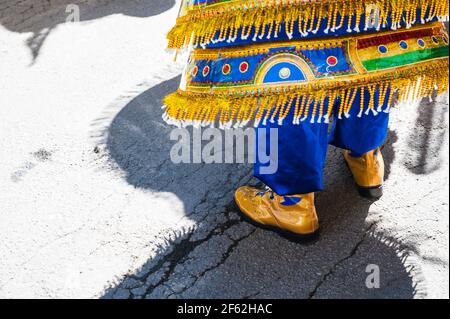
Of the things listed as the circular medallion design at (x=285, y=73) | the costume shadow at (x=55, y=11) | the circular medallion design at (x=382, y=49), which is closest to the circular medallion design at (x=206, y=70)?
the circular medallion design at (x=285, y=73)

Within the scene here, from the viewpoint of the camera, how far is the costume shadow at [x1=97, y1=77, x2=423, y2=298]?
1.67 meters

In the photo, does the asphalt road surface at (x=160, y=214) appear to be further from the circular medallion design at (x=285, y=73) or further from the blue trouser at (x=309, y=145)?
the circular medallion design at (x=285, y=73)

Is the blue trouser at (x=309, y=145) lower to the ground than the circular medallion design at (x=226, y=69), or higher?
lower

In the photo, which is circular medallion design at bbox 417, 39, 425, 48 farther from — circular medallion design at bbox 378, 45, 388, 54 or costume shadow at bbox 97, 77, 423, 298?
costume shadow at bbox 97, 77, 423, 298

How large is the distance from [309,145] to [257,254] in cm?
49

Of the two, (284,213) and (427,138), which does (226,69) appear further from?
(427,138)

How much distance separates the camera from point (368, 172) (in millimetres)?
1957

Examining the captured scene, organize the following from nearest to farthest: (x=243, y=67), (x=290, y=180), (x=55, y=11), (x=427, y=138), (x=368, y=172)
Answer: (x=243, y=67) → (x=290, y=180) → (x=368, y=172) → (x=427, y=138) → (x=55, y=11)

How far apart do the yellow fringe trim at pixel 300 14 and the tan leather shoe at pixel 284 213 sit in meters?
0.67

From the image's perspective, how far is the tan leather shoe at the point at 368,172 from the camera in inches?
76.9

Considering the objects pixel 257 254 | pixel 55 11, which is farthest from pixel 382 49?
pixel 55 11

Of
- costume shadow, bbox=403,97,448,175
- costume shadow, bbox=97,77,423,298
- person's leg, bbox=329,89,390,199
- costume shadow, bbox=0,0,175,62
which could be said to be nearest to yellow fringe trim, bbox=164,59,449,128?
person's leg, bbox=329,89,390,199

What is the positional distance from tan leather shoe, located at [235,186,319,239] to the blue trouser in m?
0.08

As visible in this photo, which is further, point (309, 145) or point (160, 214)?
point (160, 214)
